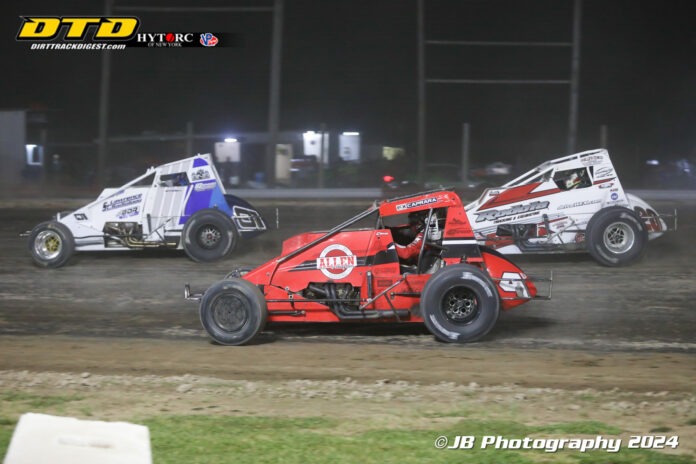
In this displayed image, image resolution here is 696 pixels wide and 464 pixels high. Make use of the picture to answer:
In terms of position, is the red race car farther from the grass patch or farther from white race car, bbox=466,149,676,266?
white race car, bbox=466,149,676,266

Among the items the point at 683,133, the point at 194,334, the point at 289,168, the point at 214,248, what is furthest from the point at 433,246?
the point at 683,133

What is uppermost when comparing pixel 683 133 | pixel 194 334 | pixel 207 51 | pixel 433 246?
pixel 207 51

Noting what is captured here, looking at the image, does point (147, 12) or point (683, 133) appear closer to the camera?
point (147, 12)

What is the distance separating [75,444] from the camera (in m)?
3.14

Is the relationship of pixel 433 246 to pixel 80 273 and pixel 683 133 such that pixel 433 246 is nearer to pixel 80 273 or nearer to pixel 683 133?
pixel 80 273

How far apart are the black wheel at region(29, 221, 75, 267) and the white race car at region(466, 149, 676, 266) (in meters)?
6.56

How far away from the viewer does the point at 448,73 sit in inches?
1096

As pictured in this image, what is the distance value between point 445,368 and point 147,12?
21573mm

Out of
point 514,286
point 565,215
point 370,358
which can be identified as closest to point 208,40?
point 565,215

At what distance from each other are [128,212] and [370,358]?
24.7 feet

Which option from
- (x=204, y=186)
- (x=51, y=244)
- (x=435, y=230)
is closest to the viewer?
(x=435, y=230)

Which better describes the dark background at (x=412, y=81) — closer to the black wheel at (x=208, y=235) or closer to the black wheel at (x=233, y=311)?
the black wheel at (x=208, y=235)

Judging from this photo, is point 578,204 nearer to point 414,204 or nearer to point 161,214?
point 414,204

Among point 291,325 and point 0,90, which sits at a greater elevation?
point 0,90
